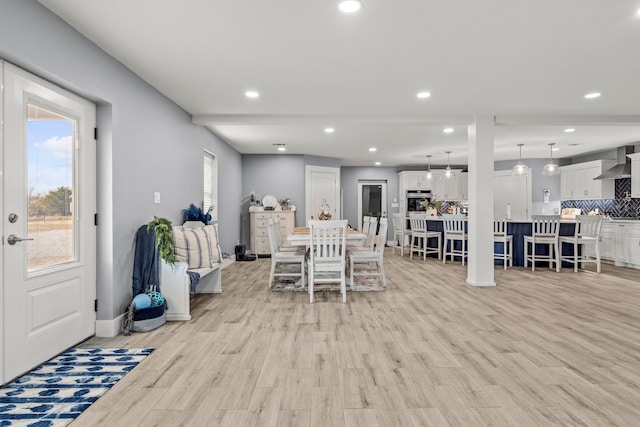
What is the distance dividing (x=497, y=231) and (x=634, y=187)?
2.92 meters

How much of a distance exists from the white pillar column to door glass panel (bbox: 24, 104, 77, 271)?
A: 187 inches

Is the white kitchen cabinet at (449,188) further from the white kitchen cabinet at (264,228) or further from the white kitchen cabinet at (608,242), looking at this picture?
the white kitchen cabinet at (264,228)

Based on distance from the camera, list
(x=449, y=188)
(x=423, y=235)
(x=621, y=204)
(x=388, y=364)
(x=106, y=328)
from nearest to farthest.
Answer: (x=388, y=364) → (x=106, y=328) → (x=621, y=204) → (x=423, y=235) → (x=449, y=188)

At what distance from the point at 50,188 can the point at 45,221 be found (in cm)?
25

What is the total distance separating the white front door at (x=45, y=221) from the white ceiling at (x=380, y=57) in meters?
0.69

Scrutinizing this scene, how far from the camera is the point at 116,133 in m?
3.18

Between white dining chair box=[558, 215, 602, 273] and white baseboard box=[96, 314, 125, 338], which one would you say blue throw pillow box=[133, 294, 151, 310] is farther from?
white dining chair box=[558, 215, 602, 273]

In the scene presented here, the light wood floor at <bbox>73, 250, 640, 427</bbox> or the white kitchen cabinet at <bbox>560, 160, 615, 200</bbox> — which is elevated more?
the white kitchen cabinet at <bbox>560, 160, 615, 200</bbox>

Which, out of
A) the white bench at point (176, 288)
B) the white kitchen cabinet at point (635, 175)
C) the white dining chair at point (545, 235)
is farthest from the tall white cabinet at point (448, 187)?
the white bench at point (176, 288)

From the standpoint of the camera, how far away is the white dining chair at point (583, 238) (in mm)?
6176

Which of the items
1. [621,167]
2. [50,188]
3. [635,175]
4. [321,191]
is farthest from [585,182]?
[50,188]

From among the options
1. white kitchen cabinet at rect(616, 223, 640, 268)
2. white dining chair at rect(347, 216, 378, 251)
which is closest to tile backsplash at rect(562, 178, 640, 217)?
white kitchen cabinet at rect(616, 223, 640, 268)

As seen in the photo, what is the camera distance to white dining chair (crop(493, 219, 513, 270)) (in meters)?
6.39

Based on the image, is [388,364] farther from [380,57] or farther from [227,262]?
[227,262]
